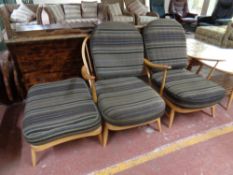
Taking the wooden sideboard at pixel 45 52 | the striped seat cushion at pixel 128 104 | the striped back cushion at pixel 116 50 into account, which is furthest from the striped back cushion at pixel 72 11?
the striped seat cushion at pixel 128 104

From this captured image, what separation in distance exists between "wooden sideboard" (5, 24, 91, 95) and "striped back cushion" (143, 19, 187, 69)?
67 cm

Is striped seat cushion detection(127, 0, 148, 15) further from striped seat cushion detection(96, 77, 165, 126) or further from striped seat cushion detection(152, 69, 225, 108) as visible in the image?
striped seat cushion detection(96, 77, 165, 126)

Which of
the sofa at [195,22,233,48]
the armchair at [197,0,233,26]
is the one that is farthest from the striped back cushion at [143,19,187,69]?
the armchair at [197,0,233,26]

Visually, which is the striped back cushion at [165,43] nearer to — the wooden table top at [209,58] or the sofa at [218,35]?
the wooden table top at [209,58]

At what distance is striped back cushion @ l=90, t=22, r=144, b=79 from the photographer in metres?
1.70

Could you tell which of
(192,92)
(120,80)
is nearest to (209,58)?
(192,92)

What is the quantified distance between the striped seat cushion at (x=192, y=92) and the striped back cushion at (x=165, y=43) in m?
0.26

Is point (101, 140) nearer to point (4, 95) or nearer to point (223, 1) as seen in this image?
point (4, 95)

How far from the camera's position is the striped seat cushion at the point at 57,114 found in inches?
46.4

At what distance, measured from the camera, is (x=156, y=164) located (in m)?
1.41

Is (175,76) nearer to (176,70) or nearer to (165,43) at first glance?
(176,70)

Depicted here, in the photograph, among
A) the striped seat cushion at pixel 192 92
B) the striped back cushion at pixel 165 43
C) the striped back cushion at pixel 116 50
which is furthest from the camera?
the striped back cushion at pixel 165 43

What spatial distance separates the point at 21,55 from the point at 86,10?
4.02 m

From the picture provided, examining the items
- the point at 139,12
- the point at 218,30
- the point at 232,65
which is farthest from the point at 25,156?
the point at 139,12
